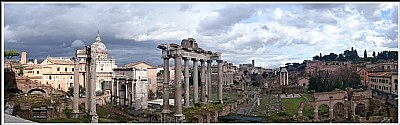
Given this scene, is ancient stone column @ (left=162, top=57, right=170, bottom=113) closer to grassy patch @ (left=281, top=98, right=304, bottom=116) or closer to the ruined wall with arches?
grassy patch @ (left=281, top=98, right=304, bottom=116)

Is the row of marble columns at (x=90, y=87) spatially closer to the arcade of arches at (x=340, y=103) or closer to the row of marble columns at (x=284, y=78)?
the arcade of arches at (x=340, y=103)

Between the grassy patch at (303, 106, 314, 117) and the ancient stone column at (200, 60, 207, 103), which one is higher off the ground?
the ancient stone column at (200, 60, 207, 103)

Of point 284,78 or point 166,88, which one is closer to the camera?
point 166,88

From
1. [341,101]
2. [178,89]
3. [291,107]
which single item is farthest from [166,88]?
[291,107]

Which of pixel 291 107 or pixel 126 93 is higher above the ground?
pixel 126 93

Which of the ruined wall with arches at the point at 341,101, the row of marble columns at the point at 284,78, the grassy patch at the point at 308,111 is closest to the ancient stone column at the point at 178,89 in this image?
the ruined wall with arches at the point at 341,101

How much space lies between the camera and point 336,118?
17.4 meters

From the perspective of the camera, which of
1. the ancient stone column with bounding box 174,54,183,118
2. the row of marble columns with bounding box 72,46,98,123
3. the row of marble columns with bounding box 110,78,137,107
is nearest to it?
the row of marble columns with bounding box 72,46,98,123

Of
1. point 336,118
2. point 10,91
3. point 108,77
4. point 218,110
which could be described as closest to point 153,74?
point 108,77

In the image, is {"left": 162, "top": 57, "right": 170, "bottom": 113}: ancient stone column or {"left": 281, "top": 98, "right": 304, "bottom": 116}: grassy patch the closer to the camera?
{"left": 162, "top": 57, "right": 170, "bottom": 113}: ancient stone column

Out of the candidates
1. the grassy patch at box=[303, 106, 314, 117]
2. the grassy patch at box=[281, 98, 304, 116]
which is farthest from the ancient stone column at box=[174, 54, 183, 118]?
the grassy patch at box=[303, 106, 314, 117]

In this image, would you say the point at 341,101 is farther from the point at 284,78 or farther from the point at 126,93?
the point at 284,78

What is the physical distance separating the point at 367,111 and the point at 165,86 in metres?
9.55

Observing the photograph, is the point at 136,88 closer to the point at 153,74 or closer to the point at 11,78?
the point at 11,78
